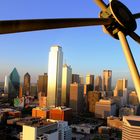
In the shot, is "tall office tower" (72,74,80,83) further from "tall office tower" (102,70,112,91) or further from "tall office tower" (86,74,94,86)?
"tall office tower" (102,70,112,91)

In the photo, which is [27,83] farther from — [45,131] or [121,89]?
[45,131]

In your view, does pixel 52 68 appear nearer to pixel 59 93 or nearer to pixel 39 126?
pixel 59 93

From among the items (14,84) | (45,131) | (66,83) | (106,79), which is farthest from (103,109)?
(14,84)

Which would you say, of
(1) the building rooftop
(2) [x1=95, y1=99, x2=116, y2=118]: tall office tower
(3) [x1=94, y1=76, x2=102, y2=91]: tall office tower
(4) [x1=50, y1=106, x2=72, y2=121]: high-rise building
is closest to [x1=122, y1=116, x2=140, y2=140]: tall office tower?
(1) the building rooftop

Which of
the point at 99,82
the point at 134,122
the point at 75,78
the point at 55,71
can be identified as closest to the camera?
the point at 134,122

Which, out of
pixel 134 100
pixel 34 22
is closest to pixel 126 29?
pixel 34 22

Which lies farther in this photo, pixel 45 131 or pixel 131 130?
pixel 45 131
